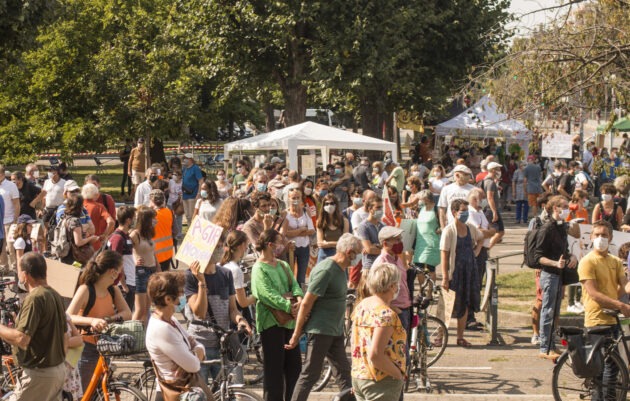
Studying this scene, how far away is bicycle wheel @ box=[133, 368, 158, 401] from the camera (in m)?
8.43

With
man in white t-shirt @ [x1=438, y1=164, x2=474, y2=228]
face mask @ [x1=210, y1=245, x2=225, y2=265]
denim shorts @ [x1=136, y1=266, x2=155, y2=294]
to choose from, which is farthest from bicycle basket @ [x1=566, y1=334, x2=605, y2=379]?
man in white t-shirt @ [x1=438, y1=164, x2=474, y2=228]

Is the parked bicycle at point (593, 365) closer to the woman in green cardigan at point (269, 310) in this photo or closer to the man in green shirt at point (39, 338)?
the woman in green cardigan at point (269, 310)

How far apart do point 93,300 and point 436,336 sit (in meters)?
4.67

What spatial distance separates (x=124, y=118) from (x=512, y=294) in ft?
66.9

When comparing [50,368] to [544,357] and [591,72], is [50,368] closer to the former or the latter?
[544,357]

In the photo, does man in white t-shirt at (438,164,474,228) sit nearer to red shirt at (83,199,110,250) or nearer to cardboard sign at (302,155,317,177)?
red shirt at (83,199,110,250)

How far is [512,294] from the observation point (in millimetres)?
15836

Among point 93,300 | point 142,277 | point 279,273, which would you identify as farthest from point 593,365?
point 142,277

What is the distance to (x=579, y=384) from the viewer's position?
9.73 metres

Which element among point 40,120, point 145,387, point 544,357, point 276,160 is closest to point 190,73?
Result: point 40,120

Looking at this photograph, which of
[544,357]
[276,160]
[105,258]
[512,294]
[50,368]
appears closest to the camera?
[50,368]

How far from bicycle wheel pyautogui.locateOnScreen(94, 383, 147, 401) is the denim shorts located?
2920mm

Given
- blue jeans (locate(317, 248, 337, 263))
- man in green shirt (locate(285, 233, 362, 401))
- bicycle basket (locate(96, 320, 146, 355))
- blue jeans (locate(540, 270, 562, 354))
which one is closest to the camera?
bicycle basket (locate(96, 320, 146, 355))

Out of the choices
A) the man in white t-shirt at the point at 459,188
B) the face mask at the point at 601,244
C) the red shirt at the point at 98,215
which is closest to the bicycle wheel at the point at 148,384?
the face mask at the point at 601,244
